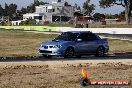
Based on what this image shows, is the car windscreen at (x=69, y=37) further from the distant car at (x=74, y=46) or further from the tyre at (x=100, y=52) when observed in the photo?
the tyre at (x=100, y=52)

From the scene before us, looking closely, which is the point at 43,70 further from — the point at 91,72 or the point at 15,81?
the point at 15,81

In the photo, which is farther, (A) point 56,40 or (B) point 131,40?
(B) point 131,40

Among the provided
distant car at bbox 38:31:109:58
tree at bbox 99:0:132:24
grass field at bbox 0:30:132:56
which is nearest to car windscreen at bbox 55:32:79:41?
distant car at bbox 38:31:109:58

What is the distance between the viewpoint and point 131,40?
140ft

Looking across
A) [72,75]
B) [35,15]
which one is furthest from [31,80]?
[35,15]

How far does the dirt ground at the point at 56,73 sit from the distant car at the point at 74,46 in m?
3.03

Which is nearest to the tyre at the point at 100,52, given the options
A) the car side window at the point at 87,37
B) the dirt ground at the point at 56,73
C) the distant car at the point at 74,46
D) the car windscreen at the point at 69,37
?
the distant car at the point at 74,46

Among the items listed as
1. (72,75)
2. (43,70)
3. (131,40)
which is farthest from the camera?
(131,40)

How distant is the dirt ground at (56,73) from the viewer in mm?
13148

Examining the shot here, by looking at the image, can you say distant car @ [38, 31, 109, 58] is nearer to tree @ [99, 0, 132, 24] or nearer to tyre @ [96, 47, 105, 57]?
tyre @ [96, 47, 105, 57]

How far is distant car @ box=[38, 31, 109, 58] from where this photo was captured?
22617 mm

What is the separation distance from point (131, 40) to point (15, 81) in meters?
30.3

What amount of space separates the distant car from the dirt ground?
3.03 meters

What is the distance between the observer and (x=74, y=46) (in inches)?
910
